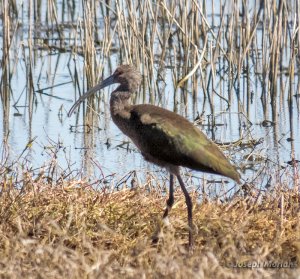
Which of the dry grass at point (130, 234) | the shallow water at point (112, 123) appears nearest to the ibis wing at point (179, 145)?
the dry grass at point (130, 234)

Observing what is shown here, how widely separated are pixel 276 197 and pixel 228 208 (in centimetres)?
35

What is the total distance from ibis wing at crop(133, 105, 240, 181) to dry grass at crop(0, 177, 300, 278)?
290mm

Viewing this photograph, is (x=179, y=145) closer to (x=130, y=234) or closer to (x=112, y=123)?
(x=130, y=234)

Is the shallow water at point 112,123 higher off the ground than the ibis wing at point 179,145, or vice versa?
the ibis wing at point 179,145

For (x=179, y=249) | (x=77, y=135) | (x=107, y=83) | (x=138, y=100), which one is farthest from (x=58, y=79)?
(x=179, y=249)

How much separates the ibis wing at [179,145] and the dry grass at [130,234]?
→ 290mm

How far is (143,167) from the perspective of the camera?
7457 mm

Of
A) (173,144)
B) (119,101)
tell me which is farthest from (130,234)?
(119,101)

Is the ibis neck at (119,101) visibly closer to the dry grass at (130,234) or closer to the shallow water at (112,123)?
the dry grass at (130,234)

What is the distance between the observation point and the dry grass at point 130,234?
410 cm

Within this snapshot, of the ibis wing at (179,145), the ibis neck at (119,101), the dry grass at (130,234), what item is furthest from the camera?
the ibis neck at (119,101)

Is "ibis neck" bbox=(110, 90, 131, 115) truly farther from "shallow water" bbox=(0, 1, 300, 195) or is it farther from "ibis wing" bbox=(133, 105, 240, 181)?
"shallow water" bbox=(0, 1, 300, 195)

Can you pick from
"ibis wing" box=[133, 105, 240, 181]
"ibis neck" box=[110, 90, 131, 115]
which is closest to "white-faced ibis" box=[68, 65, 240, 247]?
"ibis wing" box=[133, 105, 240, 181]

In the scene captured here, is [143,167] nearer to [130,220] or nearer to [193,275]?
[130,220]
